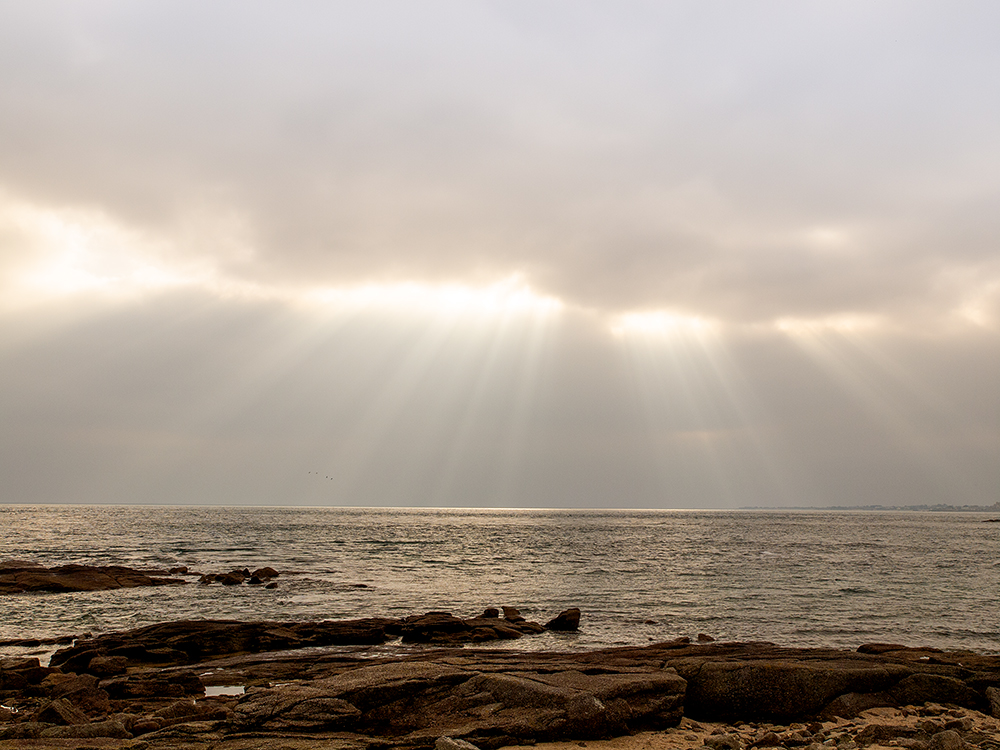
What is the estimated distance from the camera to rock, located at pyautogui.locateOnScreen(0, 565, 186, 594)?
41.5 m

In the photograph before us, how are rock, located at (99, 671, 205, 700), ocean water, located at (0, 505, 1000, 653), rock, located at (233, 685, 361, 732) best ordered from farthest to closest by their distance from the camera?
ocean water, located at (0, 505, 1000, 653)
rock, located at (99, 671, 205, 700)
rock, located at (233, 685, 361, 732)

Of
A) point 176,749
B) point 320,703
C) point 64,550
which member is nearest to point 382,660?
point 320,703

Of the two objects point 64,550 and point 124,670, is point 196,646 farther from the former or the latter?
point 64,550

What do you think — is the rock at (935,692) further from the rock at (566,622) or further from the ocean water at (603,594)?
the rock at (566,622)

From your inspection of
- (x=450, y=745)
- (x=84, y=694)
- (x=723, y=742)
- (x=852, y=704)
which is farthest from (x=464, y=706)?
(x=84, y=694)

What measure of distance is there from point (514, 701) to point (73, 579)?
138 feet

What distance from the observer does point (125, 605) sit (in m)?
36.3

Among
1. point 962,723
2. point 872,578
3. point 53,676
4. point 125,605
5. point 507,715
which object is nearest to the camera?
point 507,715

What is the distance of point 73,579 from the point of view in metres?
43.5

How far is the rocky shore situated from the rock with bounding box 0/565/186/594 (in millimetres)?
24742

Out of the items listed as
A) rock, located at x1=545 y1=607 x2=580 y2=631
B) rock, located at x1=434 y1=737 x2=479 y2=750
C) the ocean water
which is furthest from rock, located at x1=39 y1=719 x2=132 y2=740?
rock, located at x1=545 y1=607 x2=580 y2=631

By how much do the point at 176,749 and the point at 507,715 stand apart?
5724 mm

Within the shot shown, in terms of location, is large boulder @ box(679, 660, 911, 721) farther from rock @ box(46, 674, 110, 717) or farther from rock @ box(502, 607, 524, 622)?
rock @ box(502, 607, 524, 622)

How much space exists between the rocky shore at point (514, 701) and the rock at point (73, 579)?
974 inches
